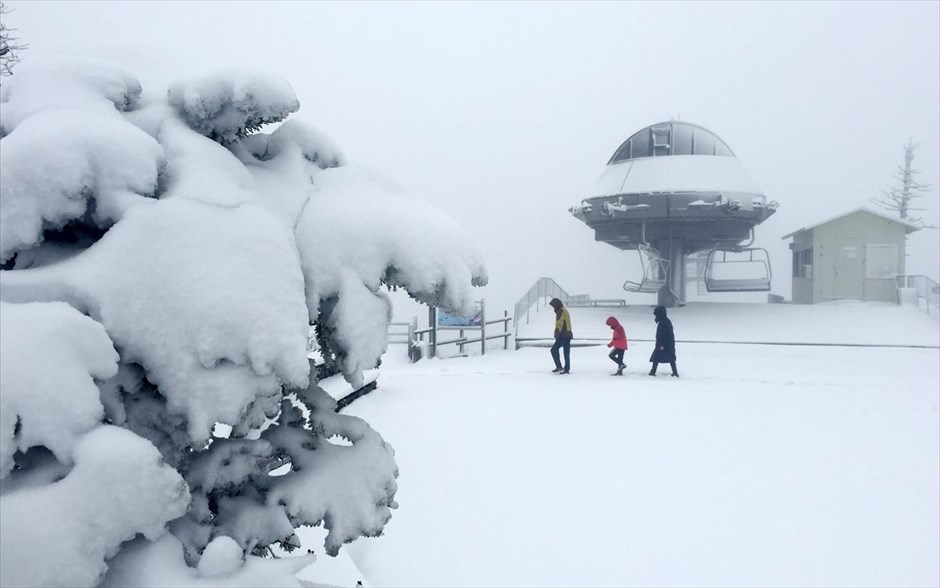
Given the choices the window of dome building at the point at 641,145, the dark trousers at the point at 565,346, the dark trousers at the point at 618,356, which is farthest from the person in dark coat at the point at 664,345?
the window of dome building at the point at 641,145

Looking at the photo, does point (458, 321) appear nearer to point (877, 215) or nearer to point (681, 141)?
point (681, 141)

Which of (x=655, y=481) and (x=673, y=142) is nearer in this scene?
(x=655, y=481)

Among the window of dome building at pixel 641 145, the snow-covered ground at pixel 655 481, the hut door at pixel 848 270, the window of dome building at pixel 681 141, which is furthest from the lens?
the hut door at pixel 848 270

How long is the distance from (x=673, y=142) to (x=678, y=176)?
2.07 m

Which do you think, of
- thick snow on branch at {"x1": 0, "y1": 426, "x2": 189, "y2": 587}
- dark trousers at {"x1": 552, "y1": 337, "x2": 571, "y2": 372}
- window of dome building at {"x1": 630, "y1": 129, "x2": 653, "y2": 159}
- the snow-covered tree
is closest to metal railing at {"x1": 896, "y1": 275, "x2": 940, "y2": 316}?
window of dome building at {"x1": 630, "y1": 129, "x2": 653, "y2": 159}

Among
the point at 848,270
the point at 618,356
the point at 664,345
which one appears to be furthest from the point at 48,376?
the point at 848,270

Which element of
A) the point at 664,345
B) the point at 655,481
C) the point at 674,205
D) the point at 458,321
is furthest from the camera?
the point at 674,205

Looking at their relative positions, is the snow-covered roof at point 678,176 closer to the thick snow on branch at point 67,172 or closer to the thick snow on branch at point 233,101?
the thick snow on branch at point 233,101

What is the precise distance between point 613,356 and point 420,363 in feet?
14.0

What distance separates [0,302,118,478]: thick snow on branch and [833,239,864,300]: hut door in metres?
29.3

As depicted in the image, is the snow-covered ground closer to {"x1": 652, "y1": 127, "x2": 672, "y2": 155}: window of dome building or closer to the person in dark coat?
the person in dark coat

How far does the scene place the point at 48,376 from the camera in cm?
201

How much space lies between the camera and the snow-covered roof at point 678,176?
74.1 ft

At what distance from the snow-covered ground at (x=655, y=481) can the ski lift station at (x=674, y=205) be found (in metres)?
11.3
